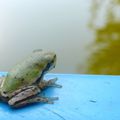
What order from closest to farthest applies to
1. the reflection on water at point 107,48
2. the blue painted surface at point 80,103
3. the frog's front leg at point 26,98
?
the blue painted surface at point 80,103 < the frog's front leg at point 26,98 < the reflection on water at point 107,48

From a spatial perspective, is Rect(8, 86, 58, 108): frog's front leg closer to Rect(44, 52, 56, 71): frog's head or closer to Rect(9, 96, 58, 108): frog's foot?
Rect(9, 96, 58, 108): frog's foot

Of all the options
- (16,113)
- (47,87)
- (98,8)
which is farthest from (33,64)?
(98,8)

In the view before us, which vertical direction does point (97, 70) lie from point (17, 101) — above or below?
below

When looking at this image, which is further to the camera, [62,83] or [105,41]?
[105,41]

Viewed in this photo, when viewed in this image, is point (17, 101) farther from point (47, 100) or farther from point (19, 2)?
point (19, 2)

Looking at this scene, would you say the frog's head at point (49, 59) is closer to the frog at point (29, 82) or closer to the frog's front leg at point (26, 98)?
the frog at point (29, 82)

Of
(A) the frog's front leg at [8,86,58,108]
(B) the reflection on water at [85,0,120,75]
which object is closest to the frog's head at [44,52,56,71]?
(A) the frog's front leg at [8,86,58,108]

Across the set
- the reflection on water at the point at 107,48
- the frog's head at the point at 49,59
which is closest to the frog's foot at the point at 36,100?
the frog's head at the point at 49,59
